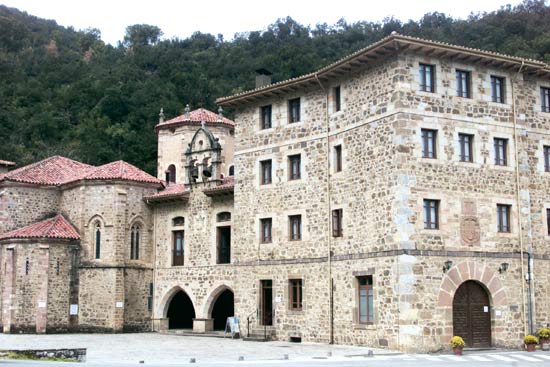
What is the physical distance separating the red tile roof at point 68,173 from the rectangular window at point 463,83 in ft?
58.3

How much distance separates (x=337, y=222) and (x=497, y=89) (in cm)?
742

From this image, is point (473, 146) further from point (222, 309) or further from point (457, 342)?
point (222, 309)

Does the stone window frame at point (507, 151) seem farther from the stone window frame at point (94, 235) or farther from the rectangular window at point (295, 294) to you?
the stone window frame at point (94, 235)

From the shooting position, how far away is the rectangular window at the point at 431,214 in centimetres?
2561

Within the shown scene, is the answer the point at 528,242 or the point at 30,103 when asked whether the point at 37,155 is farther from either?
the point at 528,242

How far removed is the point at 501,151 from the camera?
27.5 meters

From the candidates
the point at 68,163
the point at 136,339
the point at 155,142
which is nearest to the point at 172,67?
the point at 155,142

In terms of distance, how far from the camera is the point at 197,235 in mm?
36656

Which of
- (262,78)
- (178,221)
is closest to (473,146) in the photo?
(262,78)

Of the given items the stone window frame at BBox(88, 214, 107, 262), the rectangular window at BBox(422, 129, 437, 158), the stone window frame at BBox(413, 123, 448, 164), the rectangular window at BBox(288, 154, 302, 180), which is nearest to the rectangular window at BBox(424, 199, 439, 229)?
the stone window frame at BBox(413, 123, 448, 164)

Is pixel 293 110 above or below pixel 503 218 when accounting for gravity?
above

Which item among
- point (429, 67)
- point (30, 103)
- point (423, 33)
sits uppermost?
point (423, 33)

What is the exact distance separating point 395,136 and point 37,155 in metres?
50.4

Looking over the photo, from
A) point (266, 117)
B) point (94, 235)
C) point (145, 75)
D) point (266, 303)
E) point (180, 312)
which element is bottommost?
point (180, 312)
